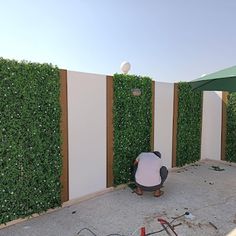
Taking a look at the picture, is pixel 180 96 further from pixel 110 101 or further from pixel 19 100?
pixel 19 100

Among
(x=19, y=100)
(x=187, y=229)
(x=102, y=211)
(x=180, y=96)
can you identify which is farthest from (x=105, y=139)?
(x=180, y=96)

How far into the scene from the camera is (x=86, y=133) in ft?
17.2

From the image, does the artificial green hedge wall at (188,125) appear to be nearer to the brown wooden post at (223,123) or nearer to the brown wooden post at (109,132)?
the brown wooden post at (223,123)

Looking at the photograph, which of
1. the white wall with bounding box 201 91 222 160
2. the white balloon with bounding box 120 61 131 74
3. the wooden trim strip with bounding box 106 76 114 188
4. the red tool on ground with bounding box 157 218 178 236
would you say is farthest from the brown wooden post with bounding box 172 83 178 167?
the red tool on ground with bounding box 157 218 178 236

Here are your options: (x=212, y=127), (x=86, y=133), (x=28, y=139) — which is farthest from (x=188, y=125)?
(x=28, y=139)

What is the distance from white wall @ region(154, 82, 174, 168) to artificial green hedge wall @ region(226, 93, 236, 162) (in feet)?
8.63

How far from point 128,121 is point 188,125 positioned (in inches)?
118

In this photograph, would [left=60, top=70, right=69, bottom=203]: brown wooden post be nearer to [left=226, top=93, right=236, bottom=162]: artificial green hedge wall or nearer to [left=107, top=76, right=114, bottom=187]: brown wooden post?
[left=107, top=76, right=114, bottom=187]: brown wooden post

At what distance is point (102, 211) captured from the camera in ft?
15.3

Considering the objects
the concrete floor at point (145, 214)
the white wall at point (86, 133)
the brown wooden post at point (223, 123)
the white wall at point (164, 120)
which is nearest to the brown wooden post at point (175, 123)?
the white wall at point (164, 120)

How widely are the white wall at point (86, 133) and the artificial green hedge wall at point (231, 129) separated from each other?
17.8ft

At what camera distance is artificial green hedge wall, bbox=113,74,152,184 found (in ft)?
19.4

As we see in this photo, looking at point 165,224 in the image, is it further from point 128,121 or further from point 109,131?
point 128,121

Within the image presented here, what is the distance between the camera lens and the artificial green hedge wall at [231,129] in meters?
8.59
